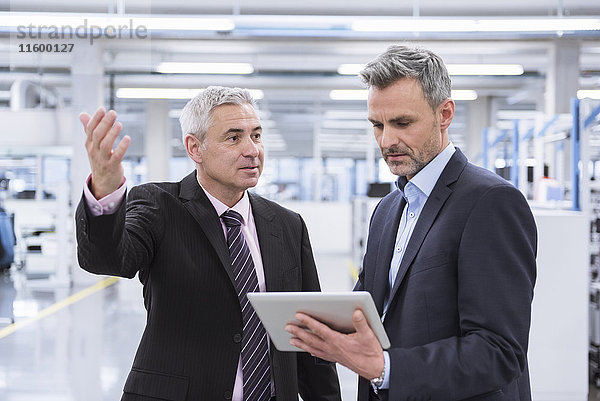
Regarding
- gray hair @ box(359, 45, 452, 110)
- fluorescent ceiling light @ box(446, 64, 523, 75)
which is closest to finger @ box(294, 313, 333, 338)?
gray hair @ box(359, 45, 452, 110)

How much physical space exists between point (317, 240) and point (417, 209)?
13605mm

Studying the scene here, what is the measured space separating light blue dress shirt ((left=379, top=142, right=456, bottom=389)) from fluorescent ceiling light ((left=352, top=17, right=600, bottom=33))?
5.74 meters

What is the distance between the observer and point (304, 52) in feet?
38.2

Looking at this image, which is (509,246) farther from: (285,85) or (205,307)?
(285,85)

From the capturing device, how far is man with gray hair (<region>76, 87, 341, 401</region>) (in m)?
1.70

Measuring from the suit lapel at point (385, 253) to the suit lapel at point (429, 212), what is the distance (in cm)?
8

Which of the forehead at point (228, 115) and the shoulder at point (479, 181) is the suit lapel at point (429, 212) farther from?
the forehead at point (228, 115)

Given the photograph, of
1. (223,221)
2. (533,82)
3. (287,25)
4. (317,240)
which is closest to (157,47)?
(287,25)

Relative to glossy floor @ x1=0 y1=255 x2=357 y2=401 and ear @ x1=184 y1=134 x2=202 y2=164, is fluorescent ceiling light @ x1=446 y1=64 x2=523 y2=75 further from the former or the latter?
ear @ x1=184 y1=134 x2=202 y2=164

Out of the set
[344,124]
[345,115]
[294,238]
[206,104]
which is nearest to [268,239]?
[294,238]

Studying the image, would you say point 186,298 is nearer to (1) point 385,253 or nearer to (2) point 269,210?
(2) point 269,210

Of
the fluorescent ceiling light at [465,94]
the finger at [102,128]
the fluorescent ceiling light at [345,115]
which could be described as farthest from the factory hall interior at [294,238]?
the fluorescent ceiling light at [345,115]

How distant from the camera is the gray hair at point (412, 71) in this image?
1.39 meters

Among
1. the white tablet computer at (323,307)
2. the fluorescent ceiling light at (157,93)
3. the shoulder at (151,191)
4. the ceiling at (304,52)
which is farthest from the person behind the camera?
the fluorescent ceiling light at (157,93)
